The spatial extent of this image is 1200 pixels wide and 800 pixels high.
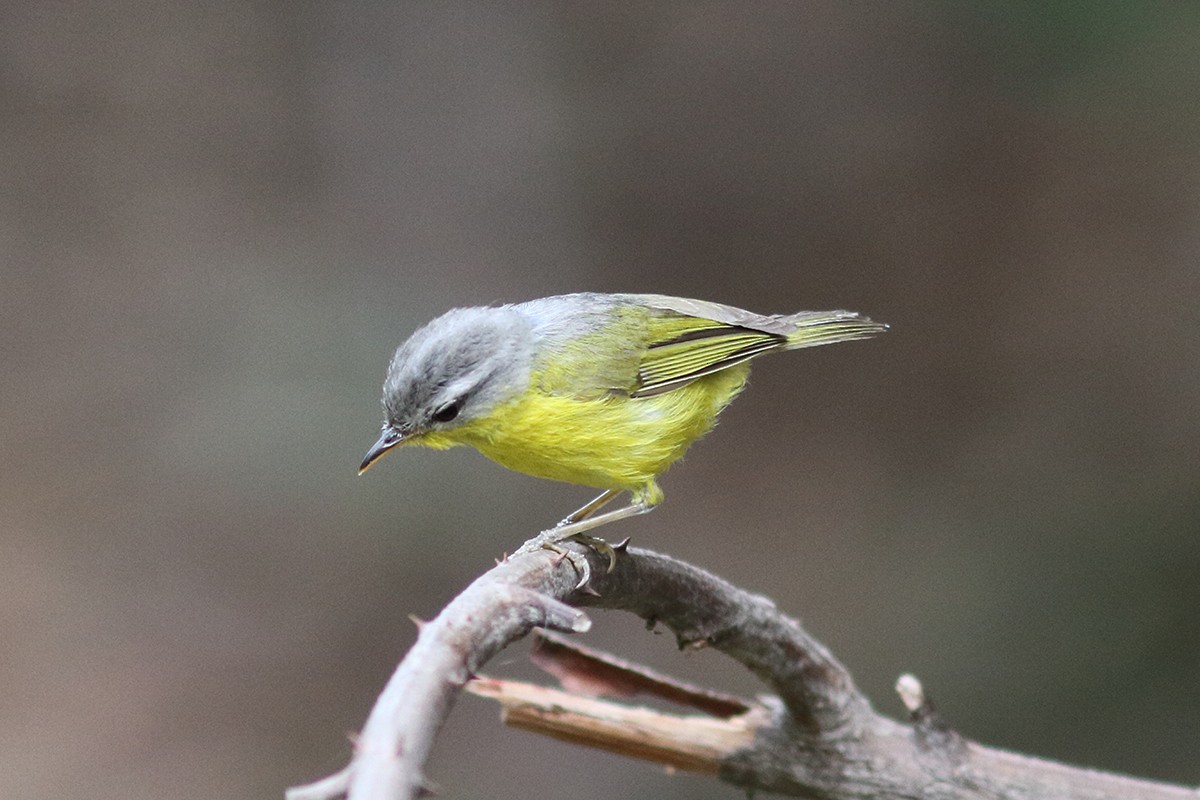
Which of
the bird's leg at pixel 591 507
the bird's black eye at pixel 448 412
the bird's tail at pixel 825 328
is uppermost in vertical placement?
the bird's tail at pixel 825 328

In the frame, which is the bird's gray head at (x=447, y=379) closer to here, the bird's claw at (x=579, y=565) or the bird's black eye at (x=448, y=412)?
the bird's black eye at (x=448, y=412)

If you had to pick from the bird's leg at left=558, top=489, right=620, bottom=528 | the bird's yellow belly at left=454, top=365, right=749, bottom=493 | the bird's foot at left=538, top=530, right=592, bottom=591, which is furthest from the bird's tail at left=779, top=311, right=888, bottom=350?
the bird's foot at left=538, top=530, right=592, bottom=591

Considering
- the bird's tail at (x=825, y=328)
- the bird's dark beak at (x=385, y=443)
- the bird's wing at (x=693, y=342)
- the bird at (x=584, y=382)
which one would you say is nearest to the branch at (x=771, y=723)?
the bird at (x=584, y=382)

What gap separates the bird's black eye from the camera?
12.2 feet

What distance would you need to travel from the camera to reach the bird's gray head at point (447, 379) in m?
3.71

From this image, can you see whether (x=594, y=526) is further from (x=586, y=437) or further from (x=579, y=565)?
(x=579, y=565)

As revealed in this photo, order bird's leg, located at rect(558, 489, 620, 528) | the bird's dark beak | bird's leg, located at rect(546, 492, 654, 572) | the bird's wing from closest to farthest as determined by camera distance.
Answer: bird's leg, located at rect(546, 492, 654, 572) < the bird's dark beak < bird's leg, located at rect(558, 489, 620, 528) < the bird's wing

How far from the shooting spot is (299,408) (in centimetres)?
767

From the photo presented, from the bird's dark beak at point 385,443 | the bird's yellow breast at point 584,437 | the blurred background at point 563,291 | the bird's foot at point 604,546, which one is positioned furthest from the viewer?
the blurred background at point 563,291

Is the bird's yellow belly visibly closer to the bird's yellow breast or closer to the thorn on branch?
the bird's yellow breast

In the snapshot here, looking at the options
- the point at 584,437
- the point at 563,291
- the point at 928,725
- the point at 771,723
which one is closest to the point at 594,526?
the point at 584,437

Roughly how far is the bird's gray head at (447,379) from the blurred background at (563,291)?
3799mm

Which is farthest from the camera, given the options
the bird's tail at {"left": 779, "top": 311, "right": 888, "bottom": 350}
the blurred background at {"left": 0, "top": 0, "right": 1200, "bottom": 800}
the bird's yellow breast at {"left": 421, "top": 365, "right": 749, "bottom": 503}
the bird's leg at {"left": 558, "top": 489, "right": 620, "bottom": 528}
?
the blurred background at {"left": 0, "top": 0, "right": 1200, "bottom": 800}

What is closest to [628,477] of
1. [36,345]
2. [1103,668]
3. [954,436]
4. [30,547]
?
[1103,668]
